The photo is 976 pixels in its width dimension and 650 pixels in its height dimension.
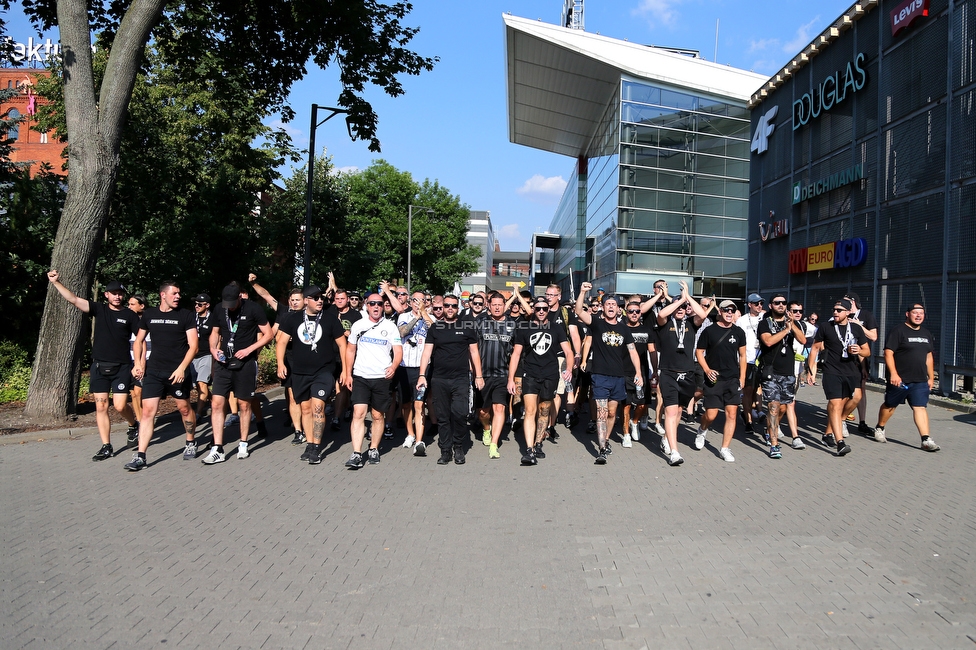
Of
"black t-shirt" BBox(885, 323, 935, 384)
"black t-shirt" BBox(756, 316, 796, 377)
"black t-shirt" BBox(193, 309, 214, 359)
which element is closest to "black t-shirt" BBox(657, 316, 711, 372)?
"black t-shirt" BBox(756, 316, 796, 377)

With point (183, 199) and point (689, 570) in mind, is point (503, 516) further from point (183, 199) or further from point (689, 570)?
point (183, 199)

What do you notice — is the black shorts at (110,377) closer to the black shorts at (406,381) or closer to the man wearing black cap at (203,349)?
the man wearing black cap at (203,349)

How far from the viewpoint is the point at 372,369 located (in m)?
7.52

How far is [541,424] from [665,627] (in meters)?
4.59

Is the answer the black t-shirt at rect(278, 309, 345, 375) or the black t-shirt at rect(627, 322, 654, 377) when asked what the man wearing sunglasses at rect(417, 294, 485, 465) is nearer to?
the black t-shirt at rect(278, 309, 345, 375)

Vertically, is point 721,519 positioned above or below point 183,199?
below

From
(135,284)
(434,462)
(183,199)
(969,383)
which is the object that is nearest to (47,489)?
(434,462)

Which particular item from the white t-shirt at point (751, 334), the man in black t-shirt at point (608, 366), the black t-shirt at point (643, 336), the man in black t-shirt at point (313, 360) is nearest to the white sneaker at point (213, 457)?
the man in black t-shirt at point (313, 360)

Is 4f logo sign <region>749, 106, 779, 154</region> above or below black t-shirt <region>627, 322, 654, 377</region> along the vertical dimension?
above

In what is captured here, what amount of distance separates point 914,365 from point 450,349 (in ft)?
19.5

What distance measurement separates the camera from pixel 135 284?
16344 millimetres

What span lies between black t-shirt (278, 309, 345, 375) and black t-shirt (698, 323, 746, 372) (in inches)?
175

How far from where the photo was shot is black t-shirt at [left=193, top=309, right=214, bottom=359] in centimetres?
821

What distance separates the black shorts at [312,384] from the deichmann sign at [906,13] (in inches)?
632
